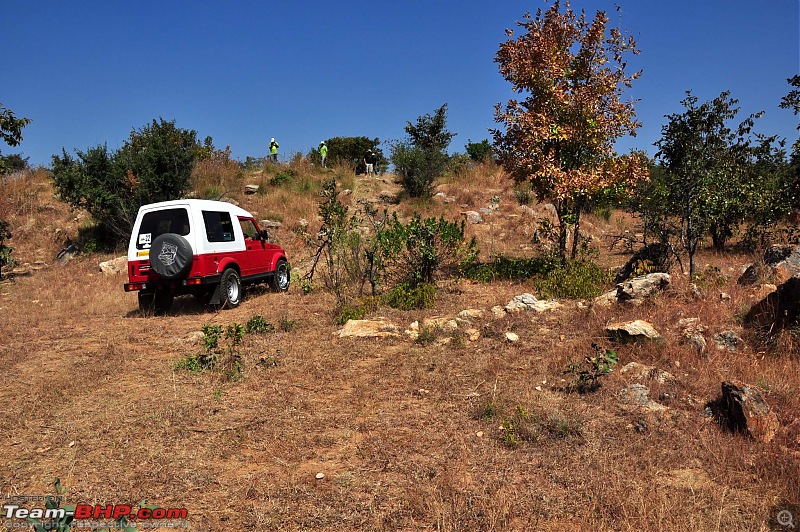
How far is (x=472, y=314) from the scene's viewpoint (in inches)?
298


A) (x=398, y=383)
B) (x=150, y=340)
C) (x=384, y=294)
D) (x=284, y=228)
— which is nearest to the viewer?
(x=398, y=383)

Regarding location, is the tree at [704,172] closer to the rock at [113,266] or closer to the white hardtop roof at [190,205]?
the white hardtop roof at [190,205]

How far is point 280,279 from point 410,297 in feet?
14.8

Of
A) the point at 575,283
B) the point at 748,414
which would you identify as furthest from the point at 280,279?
the point at 748,414

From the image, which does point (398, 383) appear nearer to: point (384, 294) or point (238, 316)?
point (384, 294)

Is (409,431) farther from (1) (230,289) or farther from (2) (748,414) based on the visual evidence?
(1) (230,289)

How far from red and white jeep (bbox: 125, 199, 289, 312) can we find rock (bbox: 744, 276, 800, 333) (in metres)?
8.35

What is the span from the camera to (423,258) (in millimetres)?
9594

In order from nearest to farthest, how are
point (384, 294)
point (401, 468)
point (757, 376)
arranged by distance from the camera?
point (401, 468) → point (757, 376) → point (384, 294)

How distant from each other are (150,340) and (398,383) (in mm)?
4344

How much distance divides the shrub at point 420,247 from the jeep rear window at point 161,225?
3.62 meters

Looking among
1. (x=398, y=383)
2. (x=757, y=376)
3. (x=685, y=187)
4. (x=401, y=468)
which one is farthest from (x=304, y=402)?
(x=685, y=187)

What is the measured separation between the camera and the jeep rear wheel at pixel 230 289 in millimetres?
9523

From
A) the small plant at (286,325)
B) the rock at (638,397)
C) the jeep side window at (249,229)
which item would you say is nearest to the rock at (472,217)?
the jeep side window at (249,229)
